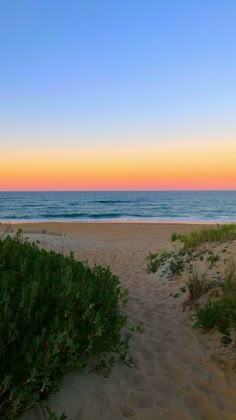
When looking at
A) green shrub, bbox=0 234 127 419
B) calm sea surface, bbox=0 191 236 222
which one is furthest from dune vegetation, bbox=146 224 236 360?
calm sea surface, bbox=0 191 236 222

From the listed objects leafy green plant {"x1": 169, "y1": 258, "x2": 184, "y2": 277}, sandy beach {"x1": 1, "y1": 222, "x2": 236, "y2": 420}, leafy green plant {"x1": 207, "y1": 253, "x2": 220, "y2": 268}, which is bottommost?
sandy beach {"x1": 1, "y1": 222, "x2": 236, "y2": 420}

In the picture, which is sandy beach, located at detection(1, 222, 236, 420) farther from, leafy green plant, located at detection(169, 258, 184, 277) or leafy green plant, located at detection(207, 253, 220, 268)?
leafy green plant, located at detection(169, 258, 184, 277)

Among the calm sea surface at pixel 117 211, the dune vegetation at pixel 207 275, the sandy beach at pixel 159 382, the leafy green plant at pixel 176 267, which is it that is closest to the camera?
the sandy beach at pixel 159 382

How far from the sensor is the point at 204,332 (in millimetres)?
5043

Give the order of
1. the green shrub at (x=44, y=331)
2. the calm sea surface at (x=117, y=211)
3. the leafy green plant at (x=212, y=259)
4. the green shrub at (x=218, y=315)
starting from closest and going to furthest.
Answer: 1. the green shrub at (x=44, y=331)
2. the green shrub at (x=218, y=315)
3. the leafy green plant at (x=212, y=259)
4. the calm sea surface at (x=117, y=211)

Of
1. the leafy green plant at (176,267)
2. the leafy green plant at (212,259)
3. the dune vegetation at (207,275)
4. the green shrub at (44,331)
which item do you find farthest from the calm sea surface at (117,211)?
the green shrub at (44,331)

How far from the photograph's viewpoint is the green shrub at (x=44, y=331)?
270 cm

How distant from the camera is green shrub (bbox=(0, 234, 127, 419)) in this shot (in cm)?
270

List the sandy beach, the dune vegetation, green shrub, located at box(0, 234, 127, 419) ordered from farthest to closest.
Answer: the dune vegetation → the sandy beach → green shrub, located at box(0, 234, 127, 419)

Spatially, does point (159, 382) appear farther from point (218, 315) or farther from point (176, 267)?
point (176, 267)

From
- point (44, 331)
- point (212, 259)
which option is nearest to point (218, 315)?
point (44, 331)

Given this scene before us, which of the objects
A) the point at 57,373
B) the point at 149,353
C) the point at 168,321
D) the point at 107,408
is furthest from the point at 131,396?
the point at 168,321

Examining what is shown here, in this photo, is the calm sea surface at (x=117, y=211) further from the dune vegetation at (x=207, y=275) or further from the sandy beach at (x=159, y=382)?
the sandy beach at (x=159, y=382)

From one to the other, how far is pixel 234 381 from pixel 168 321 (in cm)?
202
